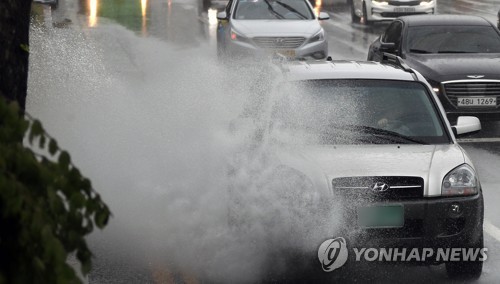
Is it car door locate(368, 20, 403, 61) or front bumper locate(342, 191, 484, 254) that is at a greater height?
front bumper locate(342, 191, 484, 254)

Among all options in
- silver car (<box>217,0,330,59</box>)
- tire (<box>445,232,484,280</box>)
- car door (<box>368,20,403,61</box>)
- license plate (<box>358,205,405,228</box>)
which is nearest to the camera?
license plate (<box>358,205,405,228</box>)

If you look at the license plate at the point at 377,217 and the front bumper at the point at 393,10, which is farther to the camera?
the front bumper at the point at 393,10

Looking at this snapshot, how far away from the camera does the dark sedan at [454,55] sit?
16328mm

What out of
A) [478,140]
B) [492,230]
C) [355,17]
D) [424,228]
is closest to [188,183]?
[424,228]

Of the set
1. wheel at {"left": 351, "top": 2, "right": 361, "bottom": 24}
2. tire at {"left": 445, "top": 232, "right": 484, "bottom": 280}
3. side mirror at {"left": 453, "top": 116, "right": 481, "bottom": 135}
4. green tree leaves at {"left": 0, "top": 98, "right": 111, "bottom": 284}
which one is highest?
green tree leaves at {"left": 0, "top": 98, "right": 111, "bottom": 284}

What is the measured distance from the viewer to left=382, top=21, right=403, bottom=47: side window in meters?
18.9

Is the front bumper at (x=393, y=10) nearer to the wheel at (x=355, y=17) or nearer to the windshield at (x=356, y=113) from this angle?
the wheel at (x=355, y=17)

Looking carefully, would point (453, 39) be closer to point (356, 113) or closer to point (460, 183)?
point (356, 113)

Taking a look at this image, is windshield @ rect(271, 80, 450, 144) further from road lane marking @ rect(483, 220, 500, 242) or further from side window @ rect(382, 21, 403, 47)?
side window @ rect(382, 21, 403, 47)

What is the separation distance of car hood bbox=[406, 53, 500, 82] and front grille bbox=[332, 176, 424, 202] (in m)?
8.34

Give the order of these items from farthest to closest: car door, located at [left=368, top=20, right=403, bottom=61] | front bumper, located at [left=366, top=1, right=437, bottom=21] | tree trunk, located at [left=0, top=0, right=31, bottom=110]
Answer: front bumper, located at [left=366, top=1, right=437, bottom=21]
car door, located at [left=368, top=20, right=403, bottom=61]
tree trunk, located at [left=0, top=0, right=31, bottom=110]

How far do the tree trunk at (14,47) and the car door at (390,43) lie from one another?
11.6 metres

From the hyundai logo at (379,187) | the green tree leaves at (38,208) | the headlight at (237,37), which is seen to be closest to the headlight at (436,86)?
the headlight at (237,37)

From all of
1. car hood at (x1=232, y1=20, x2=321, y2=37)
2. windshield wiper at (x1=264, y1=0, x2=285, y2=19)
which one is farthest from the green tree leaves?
windshield wiper at (x1=264, y1=0, x2=285, y2=19)
